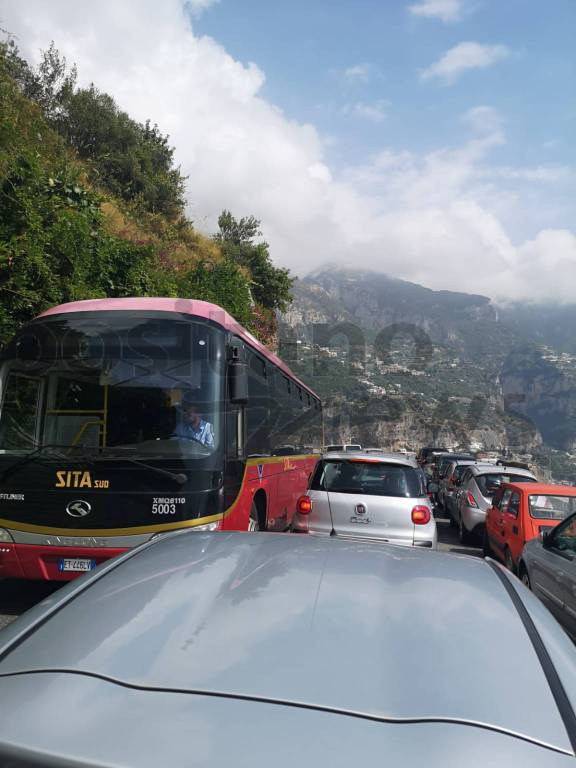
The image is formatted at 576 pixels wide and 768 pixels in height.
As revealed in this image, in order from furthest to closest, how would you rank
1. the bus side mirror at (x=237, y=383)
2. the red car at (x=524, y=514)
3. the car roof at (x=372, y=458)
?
1. the red car at (x=524, y=514)
2. the car roof at (x=372, y=458)
3. the bus side mirror at (x=237, y=383)

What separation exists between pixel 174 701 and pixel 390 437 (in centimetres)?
4634

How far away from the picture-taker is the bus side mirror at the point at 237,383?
21.4 ft

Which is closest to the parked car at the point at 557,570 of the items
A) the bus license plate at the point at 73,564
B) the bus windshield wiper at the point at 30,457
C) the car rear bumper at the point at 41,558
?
the car rear bumper at the point at 41,558

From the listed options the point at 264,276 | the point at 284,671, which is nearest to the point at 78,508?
the point at 284,671

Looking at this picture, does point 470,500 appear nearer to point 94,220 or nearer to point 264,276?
point 94,220

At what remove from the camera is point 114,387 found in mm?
6355

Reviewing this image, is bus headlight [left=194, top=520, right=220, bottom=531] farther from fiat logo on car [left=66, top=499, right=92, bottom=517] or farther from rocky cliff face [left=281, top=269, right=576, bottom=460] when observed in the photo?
rocky cliff face [left=281, top=269, right=576, bottom=460]

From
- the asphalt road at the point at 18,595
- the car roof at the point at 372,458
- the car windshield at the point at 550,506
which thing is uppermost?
the car roof at the point at 372,458

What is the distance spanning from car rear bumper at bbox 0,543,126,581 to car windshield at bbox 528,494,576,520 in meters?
6.12

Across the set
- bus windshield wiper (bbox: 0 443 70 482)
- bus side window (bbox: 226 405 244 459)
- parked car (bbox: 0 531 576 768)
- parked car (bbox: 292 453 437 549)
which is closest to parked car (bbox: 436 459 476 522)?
parked car (bbox: 292 453 437 549)

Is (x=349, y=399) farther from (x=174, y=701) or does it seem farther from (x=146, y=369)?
(x=174, y=701)

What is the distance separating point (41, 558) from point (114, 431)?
138cm

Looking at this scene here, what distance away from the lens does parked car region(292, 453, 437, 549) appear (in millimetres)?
7898

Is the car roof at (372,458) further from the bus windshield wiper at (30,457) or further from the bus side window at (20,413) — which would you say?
the bus side window at (20,413)
